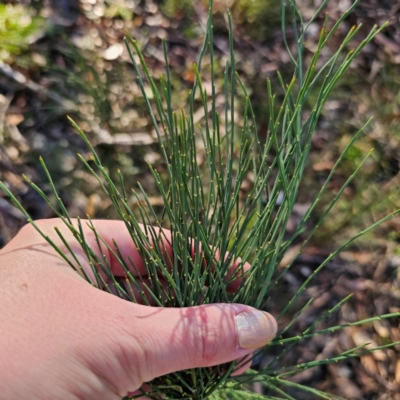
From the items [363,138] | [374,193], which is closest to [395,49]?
[363,138]

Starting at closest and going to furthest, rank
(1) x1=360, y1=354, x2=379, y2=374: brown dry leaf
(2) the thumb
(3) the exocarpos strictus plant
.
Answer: (3) the exocarpos strictus plant → (2) the thumb → (1) x1=360, y1=354, x2=379, y2=374: brown dry leaf

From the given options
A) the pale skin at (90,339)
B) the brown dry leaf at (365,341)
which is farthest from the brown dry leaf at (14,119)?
the brown dry leaf at (365,341)

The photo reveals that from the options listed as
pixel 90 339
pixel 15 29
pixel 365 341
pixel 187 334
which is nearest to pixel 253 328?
pixel 187 334

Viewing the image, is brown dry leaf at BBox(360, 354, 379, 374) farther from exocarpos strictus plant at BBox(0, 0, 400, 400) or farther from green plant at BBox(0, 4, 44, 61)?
green plant at BBox(0, 4, 44, 61)

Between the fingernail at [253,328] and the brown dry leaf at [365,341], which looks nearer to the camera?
the fingernail at [253,328]

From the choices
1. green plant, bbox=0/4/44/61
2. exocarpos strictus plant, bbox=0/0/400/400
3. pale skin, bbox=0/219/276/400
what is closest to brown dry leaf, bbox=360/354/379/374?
exocarpos strictus plant, bbox=0/0/400/400

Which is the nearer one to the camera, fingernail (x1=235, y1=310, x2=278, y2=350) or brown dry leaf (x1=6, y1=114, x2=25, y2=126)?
fingernail (x1=235, y1=310, x2=278, y2=350)

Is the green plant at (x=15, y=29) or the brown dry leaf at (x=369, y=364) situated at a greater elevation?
the green plant at (x=15, y=29)

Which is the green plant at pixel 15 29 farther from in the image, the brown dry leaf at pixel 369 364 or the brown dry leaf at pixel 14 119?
the brown dry leaf at pixel 369 364
